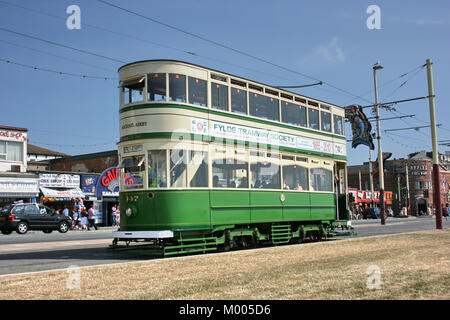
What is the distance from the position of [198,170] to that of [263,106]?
3708mm

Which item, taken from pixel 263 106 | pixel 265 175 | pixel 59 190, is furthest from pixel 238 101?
pixel 59 190

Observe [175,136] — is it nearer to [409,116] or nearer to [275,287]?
[275,287]

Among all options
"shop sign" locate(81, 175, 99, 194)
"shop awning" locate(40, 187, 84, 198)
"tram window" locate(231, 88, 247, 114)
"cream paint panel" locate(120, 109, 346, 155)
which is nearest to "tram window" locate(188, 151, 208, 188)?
"cream paint panel" locate(120, 109, 346, 155)

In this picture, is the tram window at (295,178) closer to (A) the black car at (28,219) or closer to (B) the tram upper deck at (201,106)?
(B) the tram upper deck at (201,106)

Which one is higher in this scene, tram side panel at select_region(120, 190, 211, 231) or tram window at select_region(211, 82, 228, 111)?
tram window at select_region(211, 82, 228, 111)

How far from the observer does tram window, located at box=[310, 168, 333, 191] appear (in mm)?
18578

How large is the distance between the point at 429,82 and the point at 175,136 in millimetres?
18255

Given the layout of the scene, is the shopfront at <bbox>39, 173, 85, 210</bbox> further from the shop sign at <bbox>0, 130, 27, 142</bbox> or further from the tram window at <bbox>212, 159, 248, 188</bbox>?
the tram window at <bbox>212, 159, 248, 188</bbox>

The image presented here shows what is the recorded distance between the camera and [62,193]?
3981cm

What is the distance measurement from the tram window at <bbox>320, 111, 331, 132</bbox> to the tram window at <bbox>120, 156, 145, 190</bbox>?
27.5 feet

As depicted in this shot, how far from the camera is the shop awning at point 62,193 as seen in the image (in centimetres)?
3881

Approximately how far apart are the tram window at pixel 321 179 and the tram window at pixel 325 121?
1601 millimetres
